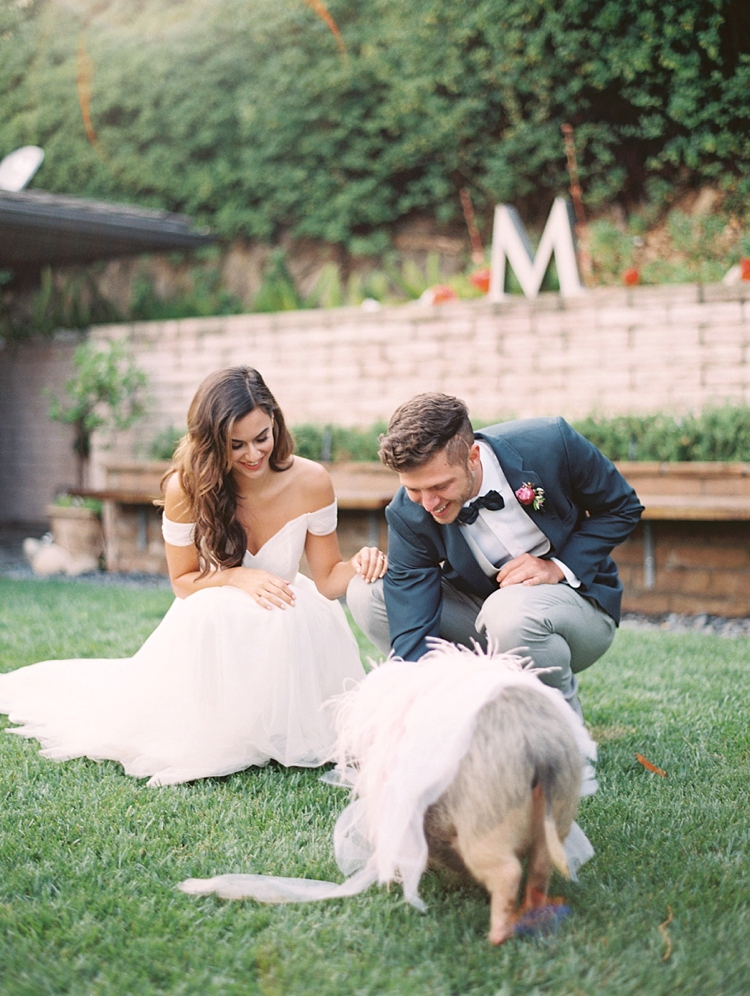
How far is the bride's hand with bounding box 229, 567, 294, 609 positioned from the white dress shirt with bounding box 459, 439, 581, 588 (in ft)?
2.36

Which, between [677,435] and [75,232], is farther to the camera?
[75,232]

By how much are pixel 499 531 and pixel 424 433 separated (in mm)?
570

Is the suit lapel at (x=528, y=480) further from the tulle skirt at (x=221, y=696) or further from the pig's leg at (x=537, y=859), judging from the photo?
the pig's leg at (x=537, y=859)

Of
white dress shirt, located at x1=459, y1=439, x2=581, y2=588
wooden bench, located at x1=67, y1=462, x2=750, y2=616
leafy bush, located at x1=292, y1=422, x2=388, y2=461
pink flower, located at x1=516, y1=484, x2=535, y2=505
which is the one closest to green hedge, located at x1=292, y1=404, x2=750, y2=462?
wooden bench, located at x1=67, y1=462, x2=750, y2=616

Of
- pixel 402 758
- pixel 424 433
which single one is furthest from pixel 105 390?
pixel 402 758

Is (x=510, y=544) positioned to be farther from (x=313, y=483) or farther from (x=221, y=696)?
(x=221, y=696)

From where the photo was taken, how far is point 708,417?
20.6ft

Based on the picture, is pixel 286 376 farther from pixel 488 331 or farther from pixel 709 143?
pixel 709 143

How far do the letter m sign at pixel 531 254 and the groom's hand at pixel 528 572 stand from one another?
5205 millimetres

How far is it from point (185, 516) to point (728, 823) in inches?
79.6

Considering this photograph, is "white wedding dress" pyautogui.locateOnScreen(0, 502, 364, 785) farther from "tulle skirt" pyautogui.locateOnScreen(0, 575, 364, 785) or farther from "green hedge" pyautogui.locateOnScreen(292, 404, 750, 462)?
"green hedge" pyautogui.locateOnScreen(292, 404, 750, 462)

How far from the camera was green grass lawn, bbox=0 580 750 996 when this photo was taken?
190 cm

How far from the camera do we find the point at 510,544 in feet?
9.91

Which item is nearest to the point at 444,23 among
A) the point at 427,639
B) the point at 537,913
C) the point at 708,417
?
the point at 708,417
